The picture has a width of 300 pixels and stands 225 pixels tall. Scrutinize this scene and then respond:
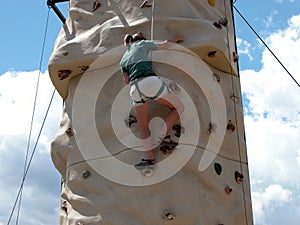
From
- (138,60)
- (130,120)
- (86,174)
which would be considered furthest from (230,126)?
(86,174)

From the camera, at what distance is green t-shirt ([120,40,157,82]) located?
14.1 ft

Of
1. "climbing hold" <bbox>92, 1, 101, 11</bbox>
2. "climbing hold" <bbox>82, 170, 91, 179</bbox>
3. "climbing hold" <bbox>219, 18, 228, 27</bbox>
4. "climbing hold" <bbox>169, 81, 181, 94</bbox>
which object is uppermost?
"climbing hold" <bbox>92, 1, 101, 11</bbox>

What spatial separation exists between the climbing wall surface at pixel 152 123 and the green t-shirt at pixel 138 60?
200mm

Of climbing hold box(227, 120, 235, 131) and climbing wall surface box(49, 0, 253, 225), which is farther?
climbing hold box(227, 120, 235, 131)

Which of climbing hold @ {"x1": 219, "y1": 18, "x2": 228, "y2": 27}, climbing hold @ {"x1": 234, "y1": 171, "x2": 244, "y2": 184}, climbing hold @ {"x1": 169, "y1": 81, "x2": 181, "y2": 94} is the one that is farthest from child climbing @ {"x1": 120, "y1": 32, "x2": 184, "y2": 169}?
climbing hold @ {"x1": 219, "y1": 18, "x2": 228, "y2": 27}

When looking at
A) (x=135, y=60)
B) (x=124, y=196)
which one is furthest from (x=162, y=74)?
(x=124, y=196)

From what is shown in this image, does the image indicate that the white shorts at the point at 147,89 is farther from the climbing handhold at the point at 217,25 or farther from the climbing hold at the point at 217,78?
the climbing handhold at the point at 217,25

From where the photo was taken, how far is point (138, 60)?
434cm

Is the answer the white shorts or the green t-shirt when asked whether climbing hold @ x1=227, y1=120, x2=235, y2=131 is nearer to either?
the white shorts

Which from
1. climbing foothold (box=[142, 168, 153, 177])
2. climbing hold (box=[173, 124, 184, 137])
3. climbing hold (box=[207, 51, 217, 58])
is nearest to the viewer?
climbing foothold (box=[142, 168, 153, 177])

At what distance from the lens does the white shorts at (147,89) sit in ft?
13.9

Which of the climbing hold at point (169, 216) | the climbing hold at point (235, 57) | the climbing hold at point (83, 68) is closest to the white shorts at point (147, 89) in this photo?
the climbing hold at point (83, 68)

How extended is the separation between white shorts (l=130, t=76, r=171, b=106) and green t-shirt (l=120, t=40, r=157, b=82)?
6 cm

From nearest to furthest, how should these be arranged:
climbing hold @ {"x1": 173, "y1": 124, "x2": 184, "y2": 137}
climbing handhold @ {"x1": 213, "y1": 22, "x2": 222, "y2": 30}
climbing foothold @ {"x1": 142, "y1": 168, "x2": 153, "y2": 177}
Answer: climbing foothold @ {"x1": 142, "y1": 168, "x2": 153, "y2": 177} → climbing hold @ {"x1": 173, "y1": 124, "x2": 184, "y2": 137} → climbing handhold @ {"x1": 213, "y1": 22, "x2": 222, "y2": 30}
